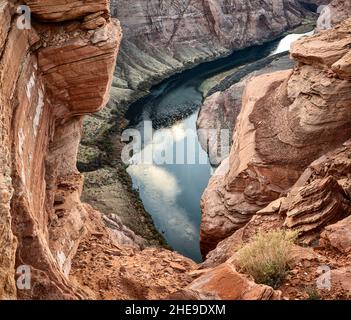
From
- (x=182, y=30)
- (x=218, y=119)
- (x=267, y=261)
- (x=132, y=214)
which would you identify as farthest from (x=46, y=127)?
(x=182, y=30)

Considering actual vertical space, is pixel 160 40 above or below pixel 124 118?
above

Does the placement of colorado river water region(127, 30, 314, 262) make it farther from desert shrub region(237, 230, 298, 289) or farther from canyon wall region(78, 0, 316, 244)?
desert shrub region(237, 230, 298, 289)

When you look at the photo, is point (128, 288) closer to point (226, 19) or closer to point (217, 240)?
point (217, 240)

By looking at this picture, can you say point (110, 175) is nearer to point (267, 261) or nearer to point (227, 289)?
point (267, 261)

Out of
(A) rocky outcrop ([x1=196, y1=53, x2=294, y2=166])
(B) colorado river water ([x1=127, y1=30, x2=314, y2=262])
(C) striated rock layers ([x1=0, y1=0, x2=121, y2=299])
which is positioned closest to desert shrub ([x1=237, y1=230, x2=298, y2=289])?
(C) striated rock layers ([x1=0, y1=0, x2=121, y2=299])
